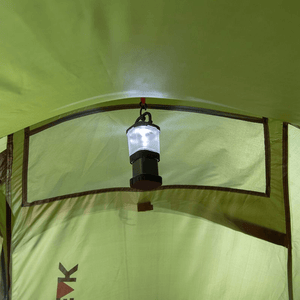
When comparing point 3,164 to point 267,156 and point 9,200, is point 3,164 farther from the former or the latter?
point 267,156

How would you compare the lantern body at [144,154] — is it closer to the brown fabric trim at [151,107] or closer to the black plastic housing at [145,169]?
the black plastic housing at [145,169]

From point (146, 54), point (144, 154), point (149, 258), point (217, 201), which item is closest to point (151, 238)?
point (149, 258)

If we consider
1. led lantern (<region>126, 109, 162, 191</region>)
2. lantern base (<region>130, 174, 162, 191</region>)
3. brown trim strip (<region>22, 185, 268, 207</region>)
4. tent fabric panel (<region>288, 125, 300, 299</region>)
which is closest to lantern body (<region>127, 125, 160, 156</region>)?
led lantern (<region>126, 109, 162, 191</region>)

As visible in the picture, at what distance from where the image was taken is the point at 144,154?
4.07 ft

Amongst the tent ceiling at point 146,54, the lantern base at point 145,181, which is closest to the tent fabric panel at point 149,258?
the lantern base at point 145,181

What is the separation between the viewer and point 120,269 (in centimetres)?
174

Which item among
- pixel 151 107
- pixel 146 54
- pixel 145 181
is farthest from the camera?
pixel 151 107

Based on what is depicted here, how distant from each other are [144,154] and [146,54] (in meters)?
0.62

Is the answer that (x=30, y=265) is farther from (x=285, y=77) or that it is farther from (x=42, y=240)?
(x=285, y=77)

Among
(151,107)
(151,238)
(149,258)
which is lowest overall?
(149,258)

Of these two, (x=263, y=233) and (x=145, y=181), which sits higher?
(x=145, y=181)

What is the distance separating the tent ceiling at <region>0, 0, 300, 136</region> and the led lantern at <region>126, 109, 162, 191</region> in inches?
16.1

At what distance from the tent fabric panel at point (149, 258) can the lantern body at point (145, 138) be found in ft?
2.05

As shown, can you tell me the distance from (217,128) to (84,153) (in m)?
0.73
